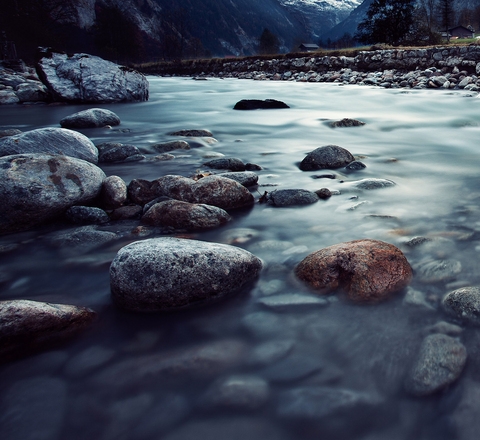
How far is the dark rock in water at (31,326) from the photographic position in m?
1.56

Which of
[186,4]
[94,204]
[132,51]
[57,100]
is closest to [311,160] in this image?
[94,204]

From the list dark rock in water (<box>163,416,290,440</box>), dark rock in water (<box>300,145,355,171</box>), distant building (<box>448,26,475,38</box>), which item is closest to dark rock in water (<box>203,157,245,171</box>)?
dark rock in water (<box>300,145,355,171</box>)

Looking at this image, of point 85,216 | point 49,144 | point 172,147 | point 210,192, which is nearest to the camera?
point 85,216

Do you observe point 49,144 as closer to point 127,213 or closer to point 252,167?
point 127,213

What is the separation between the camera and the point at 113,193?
10.1 ft

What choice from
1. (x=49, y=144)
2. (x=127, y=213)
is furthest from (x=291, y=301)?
(x=49, y=144)

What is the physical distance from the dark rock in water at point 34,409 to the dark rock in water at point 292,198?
2.14 meters

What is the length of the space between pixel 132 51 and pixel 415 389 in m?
72.1

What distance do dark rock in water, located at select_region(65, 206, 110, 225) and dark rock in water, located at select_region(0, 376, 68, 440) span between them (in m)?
1.50

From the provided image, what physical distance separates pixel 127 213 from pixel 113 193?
26 centimetres

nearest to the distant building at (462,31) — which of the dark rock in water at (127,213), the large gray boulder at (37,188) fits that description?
the dark rock in water at (127,213)

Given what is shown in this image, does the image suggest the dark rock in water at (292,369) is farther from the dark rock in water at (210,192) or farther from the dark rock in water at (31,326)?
the dark rock in water at (210,192)

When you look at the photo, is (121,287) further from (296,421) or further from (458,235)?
(458,235)

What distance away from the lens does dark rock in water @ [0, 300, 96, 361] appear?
156 cm
